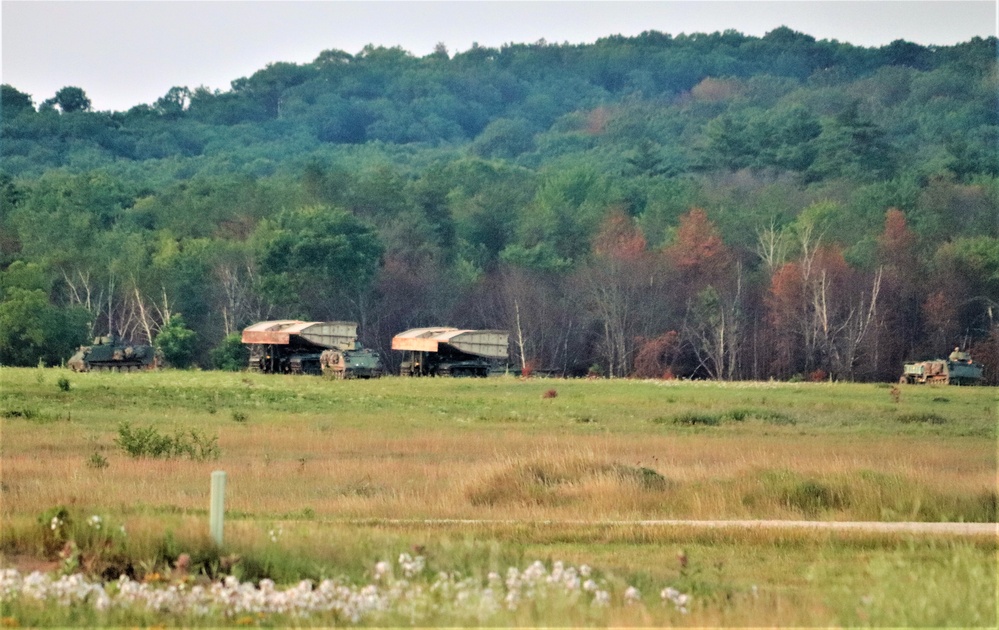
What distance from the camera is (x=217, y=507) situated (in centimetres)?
1524

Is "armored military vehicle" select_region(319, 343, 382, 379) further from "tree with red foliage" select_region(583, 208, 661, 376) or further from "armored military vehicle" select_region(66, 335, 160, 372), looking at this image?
"tree with red foliage" select_region(583, 208, 661, 376)

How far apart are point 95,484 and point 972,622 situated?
14237mm

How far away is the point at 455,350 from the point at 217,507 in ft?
173

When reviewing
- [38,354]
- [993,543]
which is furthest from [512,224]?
[993,543]

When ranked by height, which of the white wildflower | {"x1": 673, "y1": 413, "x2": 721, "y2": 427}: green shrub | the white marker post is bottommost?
the white wildflower

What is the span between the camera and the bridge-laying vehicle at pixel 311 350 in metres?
64.9

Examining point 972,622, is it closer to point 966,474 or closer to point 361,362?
point 966,474

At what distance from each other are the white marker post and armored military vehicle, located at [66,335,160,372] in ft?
162

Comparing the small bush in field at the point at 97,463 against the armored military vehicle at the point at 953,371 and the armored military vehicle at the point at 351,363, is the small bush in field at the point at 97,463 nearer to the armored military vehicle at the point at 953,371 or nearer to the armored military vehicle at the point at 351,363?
the armored military vehicle at the point at 351,363

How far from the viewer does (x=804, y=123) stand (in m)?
136

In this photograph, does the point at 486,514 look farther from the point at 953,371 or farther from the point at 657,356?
the point at 657,356

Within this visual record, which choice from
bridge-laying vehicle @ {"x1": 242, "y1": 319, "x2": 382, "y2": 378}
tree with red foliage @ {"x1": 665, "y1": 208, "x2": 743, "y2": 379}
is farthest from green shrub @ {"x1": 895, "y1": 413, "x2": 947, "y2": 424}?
tree with red foliage @ {"x1": 665, "y1": 208, "x2": 743, "y2": 379}

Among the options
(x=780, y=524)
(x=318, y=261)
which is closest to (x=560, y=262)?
(x=318, y=261)

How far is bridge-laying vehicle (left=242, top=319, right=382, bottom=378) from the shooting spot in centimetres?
6494
